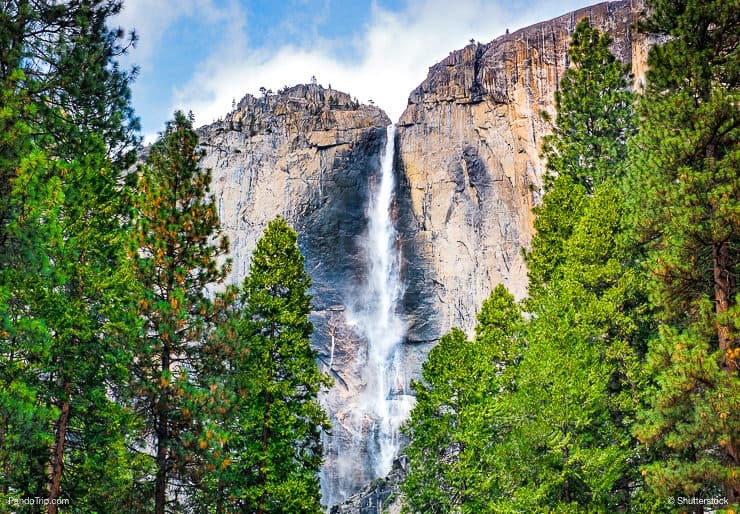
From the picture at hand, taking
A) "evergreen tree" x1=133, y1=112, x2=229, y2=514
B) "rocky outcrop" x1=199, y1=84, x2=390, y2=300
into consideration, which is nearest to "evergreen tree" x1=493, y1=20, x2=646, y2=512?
"evergreen tree" x1=133, y1=112, x2=229, y2=514

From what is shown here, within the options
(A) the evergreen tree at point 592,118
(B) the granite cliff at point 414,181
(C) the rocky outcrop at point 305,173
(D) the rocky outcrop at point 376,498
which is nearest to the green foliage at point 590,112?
(A) the evergreen tree at point 592,118

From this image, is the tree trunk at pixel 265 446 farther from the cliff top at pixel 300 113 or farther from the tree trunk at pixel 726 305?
the cliff top at pixel 300 113

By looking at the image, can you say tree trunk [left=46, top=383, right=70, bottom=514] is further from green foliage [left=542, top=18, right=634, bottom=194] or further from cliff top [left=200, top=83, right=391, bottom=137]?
cliff top [left=200, top=83, right=391, bottom=137]

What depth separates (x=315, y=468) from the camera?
61.5 feet

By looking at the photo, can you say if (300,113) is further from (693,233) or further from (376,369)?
(693,233)

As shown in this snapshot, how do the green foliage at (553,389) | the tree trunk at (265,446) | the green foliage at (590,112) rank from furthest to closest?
the green foliage at (590,112) → the tree trunk at (265,446) → the green foliage at (553,389)

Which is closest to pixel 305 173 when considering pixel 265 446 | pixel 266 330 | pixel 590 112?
pixel 590 112

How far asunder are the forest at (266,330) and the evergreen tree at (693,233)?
50 mm

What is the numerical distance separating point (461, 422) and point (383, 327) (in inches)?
1089

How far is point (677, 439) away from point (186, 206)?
41.1 ft

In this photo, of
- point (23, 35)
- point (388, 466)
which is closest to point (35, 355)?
point (23, 35)

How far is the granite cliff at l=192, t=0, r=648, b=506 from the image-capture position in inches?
1762

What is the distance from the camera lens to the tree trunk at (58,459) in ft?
44.0

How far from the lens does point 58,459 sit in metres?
13.7
